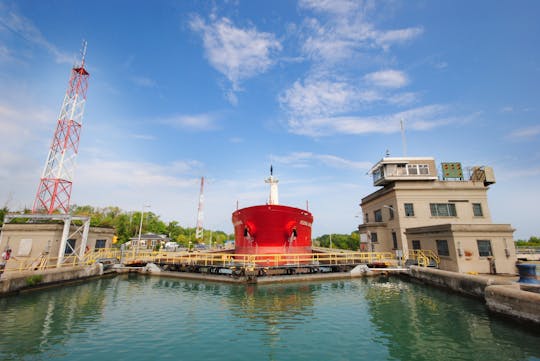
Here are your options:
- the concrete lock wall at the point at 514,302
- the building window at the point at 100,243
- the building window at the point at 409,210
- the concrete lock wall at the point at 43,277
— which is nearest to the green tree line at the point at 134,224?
the building window at the point at 100,243

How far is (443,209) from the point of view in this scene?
31.5 meters

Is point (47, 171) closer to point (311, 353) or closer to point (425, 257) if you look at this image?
point (311, 353)

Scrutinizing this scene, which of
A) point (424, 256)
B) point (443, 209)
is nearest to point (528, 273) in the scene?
point (424, 256)

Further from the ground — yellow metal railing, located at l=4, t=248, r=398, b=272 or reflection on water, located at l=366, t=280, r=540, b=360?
yellow metal railing, located at l=4, t=248, r=398, b=272

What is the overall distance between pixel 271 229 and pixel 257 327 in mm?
13949

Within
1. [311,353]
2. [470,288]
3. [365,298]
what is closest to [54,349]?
[311,353]

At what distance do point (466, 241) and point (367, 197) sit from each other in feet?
59.2

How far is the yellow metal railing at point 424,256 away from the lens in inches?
982

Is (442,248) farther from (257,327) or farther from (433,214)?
(257,327)

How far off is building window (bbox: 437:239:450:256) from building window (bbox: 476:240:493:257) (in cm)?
237

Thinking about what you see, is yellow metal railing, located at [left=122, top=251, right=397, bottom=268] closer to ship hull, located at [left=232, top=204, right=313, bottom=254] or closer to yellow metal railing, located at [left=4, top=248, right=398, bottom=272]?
yellow metal railing, located at [left=4, top=248, right=398, bottom=272]

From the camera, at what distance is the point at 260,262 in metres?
25.5

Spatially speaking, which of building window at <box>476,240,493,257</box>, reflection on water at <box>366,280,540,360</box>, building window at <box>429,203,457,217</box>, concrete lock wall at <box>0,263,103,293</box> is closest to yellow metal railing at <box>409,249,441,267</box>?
building window at <box>476,240,493,257</box>

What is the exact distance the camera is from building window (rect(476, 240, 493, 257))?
2241 centimetres
